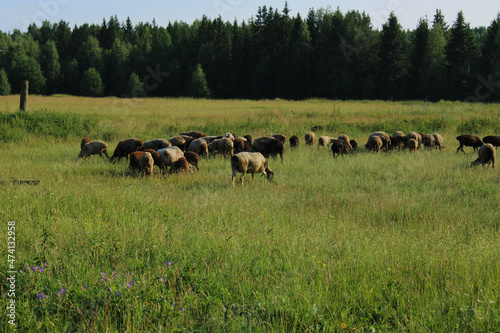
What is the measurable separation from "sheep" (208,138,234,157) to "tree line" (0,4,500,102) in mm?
50571

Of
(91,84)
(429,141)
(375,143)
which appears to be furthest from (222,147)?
(91,84)

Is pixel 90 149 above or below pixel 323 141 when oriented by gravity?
below

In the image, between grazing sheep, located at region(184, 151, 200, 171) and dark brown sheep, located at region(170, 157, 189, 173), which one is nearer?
dark brown sheep, located at region(170, 157, 189, 173)

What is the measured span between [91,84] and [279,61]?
128ft

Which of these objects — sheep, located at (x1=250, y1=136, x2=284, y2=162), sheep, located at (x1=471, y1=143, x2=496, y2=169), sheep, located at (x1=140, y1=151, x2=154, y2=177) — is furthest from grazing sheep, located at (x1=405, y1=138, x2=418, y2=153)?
sheep, located at (x1=140, y1=151, x2=154, y2=177)

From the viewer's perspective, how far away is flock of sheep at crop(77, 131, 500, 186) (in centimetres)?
1135

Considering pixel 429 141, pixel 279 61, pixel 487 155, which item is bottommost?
pixel 487 155

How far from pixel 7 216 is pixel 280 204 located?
4.91 metres

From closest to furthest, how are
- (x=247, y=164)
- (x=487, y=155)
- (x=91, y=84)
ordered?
(x=247, y=164), (x=487, y=155), (x=91, y=84)

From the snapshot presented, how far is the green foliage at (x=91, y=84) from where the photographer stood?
79.9 metres

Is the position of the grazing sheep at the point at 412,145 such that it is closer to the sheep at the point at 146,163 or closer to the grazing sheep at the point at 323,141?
the grazing sheep at the point at 323,141

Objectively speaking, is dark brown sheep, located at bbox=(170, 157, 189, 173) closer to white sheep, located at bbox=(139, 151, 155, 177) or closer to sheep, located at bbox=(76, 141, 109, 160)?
white sheep, located at bbox=(139, 151, 155, 177)

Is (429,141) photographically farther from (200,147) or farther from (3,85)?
(3,85)

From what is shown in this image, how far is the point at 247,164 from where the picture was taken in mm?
10688
